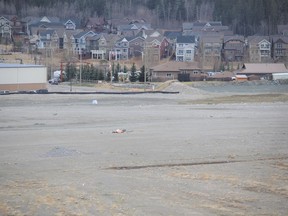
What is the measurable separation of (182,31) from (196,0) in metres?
6.76

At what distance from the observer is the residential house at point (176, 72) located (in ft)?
122

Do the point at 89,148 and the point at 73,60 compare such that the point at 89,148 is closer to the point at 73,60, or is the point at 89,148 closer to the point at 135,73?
the point at 135,73

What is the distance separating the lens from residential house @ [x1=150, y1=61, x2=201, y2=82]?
37125mm

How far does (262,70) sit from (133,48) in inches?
654

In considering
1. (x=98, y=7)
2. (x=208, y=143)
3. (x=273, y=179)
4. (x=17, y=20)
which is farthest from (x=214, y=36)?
(x=273, y=179)

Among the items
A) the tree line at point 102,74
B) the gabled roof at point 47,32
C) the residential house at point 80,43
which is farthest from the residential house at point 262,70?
the gabled roof at point 47,32

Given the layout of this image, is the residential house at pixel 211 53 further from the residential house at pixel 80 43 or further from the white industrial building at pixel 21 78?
the white industrial building at pixel 21 78

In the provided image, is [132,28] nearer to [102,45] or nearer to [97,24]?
[97,24]

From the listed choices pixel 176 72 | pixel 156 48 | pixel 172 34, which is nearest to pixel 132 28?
pixel 172 34

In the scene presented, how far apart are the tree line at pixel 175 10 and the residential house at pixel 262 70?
12.0 ft

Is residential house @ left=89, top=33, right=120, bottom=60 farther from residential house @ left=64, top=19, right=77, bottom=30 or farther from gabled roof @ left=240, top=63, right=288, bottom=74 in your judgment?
gabled roof @ left=240, top=63, right=288, bottom=74

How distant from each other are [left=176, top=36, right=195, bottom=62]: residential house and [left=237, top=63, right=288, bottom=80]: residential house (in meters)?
8.78

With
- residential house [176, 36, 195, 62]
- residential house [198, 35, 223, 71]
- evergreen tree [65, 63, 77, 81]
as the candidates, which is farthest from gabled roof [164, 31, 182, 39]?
evergreen tree [65, 63, 77, 81]

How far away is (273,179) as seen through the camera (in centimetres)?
692
